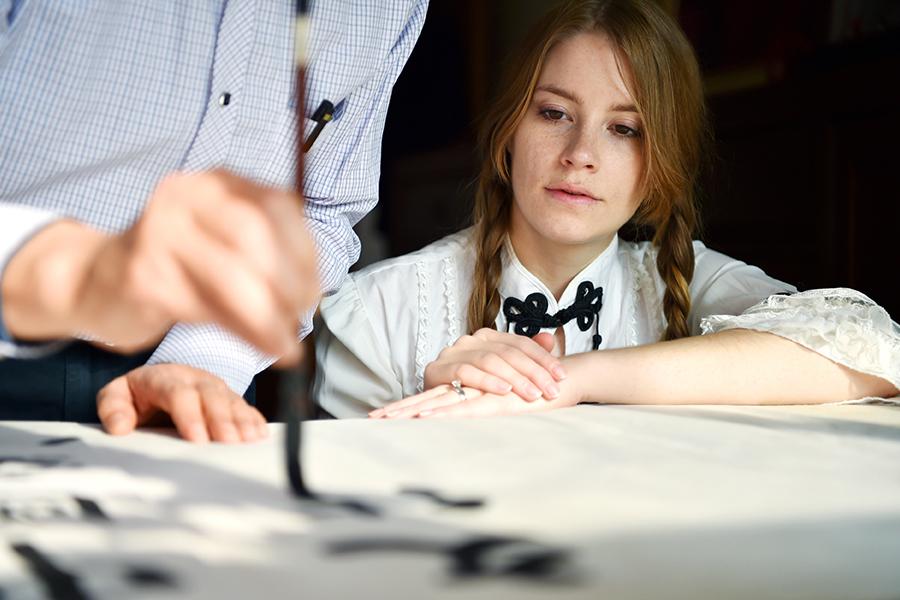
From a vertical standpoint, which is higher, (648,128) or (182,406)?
(648,128)

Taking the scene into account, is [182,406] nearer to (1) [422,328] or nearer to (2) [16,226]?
(2) [16,226]

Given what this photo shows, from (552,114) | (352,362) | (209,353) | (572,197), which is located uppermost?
(552,114)

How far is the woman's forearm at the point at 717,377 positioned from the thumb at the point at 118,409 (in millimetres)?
414

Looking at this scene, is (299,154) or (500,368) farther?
(500,368)

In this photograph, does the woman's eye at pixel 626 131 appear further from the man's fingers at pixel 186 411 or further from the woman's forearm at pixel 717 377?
the man's fingers at pixel 186 411

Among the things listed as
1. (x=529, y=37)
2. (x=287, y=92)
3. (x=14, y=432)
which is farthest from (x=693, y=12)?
(x=14, y=432)

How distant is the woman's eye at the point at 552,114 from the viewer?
1.23 m

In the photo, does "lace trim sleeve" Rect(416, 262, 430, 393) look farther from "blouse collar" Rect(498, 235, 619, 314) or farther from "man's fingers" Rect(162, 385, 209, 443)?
"man's fingers" Rect(162, 385, 209, 443)

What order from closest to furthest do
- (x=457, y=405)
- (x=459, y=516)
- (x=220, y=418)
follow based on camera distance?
(x=459, y=516), (x=220, y=418), (x=457, y=405)

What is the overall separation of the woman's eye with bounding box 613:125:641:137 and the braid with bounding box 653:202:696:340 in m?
0.12

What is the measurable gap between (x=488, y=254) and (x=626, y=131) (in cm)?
26

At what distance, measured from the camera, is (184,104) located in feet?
3.05

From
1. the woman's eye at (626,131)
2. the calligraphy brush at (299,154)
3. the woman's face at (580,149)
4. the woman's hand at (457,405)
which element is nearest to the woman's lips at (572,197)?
the woman's face at (580,149)

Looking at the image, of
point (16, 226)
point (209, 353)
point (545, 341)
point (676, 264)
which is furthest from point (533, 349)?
point (16, 226)
